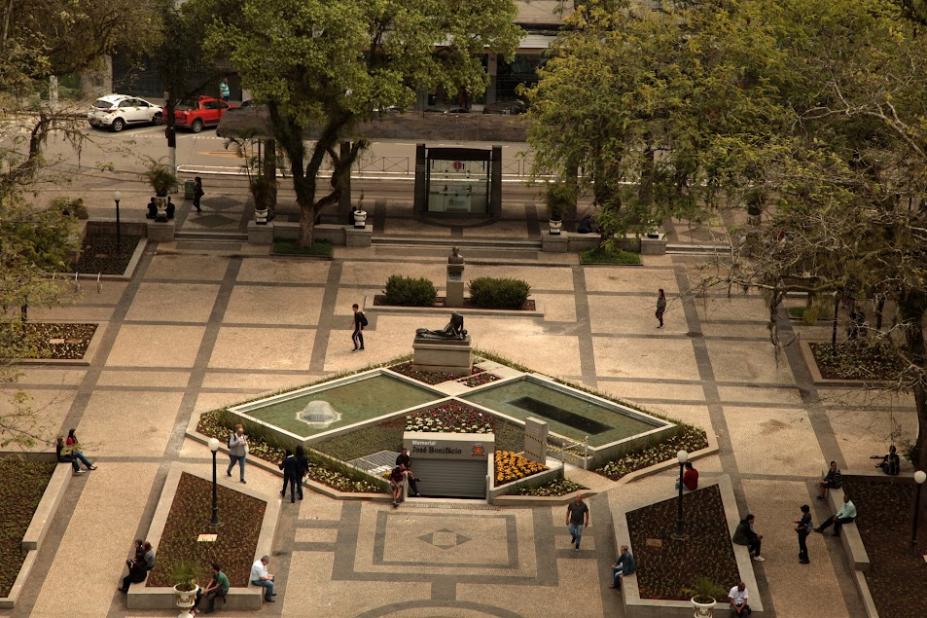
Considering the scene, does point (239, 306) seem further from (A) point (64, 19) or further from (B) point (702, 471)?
(B) point (702, 471)

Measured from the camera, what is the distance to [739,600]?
37.9m

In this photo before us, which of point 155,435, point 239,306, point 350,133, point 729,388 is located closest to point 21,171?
point 155,435

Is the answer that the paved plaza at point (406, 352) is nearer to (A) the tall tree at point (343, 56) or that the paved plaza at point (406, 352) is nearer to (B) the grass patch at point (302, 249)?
→ (B) the grass patch at point (302, 249)

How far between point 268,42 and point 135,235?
9.90m

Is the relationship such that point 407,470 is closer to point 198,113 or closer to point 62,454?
point 62,454

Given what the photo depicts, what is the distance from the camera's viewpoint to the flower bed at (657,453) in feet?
150

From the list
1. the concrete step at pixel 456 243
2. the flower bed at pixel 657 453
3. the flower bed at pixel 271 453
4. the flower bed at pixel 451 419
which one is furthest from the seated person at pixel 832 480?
the concrete step at pixel 456 243

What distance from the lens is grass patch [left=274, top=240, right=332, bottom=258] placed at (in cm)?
6166

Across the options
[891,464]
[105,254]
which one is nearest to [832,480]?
[891,464]

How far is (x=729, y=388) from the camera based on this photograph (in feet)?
169

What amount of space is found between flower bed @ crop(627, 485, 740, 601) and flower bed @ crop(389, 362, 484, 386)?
9.83 m

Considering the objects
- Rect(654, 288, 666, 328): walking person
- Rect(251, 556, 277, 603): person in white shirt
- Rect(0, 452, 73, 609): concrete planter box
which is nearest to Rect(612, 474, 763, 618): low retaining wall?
Rect(251, 556, 277, 603): person in white shirt

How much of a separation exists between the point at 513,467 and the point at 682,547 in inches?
219

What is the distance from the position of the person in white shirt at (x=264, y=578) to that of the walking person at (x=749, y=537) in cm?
1103
